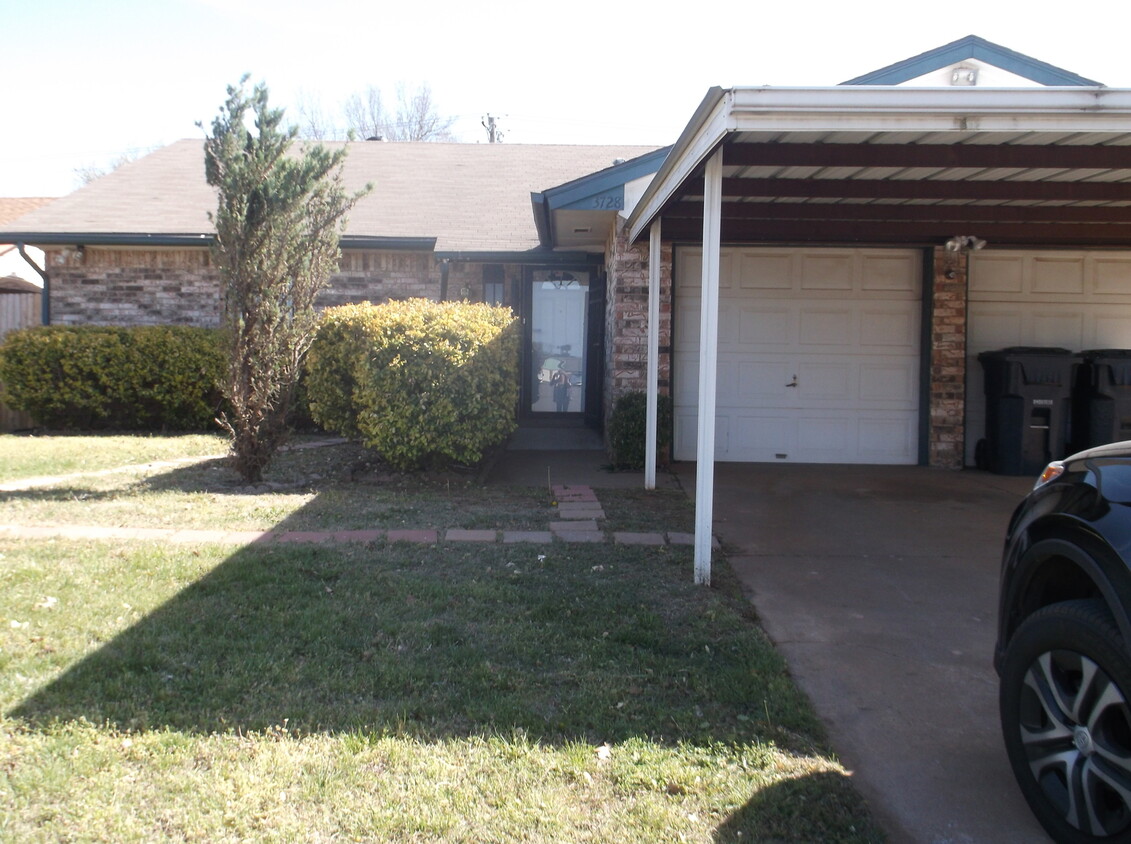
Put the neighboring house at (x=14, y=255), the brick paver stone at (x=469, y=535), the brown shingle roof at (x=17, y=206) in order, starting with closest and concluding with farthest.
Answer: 1. the brick paver stone at (x=469, y=535)
2. the neighboring house at (x=14, y=255)
3. the brown shingle roof at (x=17, y=206)

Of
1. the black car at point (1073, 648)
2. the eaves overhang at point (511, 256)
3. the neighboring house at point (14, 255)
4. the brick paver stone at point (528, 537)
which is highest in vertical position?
the neighboring house at point (14, 255)

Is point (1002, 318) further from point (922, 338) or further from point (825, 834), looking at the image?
point (825, 834)

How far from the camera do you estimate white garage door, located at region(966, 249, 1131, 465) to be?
10.0 meters

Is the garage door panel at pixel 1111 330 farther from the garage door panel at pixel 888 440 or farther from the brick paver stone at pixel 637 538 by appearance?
the brick paver stone at pixel 637 538

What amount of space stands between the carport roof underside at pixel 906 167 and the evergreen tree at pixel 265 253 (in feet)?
9.74

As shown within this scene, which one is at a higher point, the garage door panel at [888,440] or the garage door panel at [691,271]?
the garage door panel at [691,271]

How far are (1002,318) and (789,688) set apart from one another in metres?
7.83

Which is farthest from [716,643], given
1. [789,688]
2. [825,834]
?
[825,834]

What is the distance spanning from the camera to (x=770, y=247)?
10.0 metres

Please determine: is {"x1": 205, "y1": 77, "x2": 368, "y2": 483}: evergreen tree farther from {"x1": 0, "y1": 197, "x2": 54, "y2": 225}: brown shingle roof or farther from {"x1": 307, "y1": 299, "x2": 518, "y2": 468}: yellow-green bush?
{"x1": 0, "y1": 197, "x2": 54, "y2": 225}: brown shingle roof

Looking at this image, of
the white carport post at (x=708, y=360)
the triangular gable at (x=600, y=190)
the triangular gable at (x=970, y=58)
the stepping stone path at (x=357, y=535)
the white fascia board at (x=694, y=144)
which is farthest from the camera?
the triangular gable at (x=600, y=190)

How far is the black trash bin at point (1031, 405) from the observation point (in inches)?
363

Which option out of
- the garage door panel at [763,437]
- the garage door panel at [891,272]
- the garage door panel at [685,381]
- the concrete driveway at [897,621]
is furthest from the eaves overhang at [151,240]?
the garage door panel at [891,272]

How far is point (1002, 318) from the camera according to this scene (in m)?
10.1
